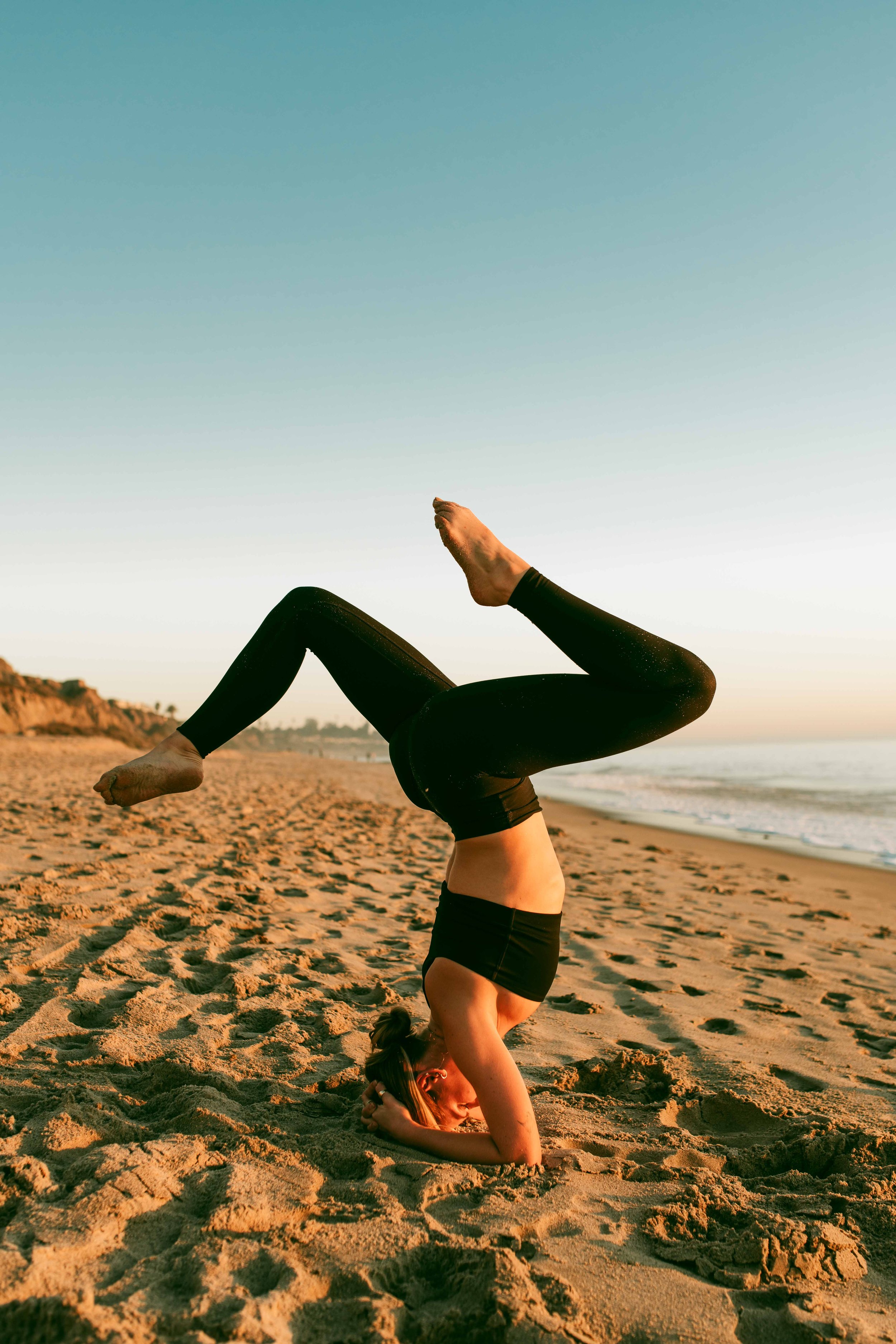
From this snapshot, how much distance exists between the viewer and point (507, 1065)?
221 centimetres

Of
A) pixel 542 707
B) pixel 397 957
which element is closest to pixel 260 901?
pixel 397 957

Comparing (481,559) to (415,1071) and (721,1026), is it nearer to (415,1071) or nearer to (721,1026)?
(415,1071)

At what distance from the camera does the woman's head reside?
2383 millimetres

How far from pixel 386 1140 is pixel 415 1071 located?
0.20 metres

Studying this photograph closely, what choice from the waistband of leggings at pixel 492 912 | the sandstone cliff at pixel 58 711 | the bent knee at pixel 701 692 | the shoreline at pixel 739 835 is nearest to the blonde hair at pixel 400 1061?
the waistband of leggings at pixel 492 912

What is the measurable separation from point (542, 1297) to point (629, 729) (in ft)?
4.13

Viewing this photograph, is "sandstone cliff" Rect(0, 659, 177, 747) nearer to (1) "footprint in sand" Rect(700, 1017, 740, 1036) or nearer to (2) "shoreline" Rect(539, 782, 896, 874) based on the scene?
(2) "shoreline" Rect(539, 782, 896, 874)

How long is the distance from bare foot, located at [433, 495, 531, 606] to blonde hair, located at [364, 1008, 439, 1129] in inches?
49.6

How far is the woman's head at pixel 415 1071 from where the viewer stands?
2.38 meters

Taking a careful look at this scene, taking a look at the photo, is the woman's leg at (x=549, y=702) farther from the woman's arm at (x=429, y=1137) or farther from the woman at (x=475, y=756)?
the woman's arm at (x=429, y=1137)

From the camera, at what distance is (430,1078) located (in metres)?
2.47

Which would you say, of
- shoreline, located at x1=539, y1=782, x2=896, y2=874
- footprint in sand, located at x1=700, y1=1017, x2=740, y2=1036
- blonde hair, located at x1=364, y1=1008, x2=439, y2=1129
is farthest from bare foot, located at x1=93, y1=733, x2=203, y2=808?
shoreline, located at x1=539, y1=782, x2=896, y2=874

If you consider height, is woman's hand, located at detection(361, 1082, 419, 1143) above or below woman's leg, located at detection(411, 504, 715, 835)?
below

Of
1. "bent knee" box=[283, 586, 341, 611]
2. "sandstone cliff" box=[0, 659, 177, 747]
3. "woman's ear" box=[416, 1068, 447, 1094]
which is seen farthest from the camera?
"sandstone cliff" box=[0, 659, 177, 747]
